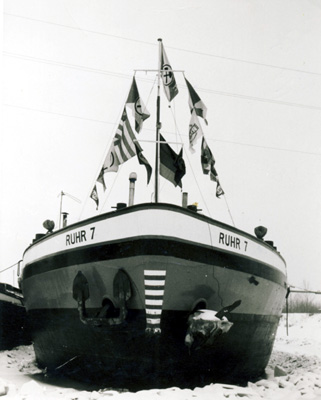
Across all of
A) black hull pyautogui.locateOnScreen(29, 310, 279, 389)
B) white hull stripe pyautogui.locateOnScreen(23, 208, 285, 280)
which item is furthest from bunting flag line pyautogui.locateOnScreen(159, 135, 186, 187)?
black hull pyautogui.locateOnScreen(29, 310, 279, 389)

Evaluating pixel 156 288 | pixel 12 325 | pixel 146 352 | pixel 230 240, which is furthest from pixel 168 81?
pixel 12 325

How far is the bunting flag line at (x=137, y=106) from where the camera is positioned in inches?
304

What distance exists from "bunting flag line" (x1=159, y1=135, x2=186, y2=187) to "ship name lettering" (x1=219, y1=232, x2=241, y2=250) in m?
1.21

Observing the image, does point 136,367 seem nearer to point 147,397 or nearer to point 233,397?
point 147,397

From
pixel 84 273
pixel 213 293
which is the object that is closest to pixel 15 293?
pixel 84 273

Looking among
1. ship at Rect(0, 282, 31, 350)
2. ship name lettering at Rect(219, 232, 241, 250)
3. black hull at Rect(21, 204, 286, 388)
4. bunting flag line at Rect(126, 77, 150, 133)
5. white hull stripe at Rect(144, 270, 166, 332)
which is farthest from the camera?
ship at Rect(0, 282, 31, 350)

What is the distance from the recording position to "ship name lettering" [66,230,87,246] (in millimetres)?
6979

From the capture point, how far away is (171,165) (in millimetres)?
7605

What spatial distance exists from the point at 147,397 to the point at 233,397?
3.47 feet

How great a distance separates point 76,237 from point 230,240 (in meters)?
2.37

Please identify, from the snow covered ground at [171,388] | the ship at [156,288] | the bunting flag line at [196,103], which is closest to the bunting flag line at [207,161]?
the ship at [156,288]

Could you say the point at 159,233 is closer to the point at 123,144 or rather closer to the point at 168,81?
the point at 123,144

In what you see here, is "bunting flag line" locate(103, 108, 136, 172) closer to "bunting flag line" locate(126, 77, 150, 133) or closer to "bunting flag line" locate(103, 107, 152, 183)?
"bunting flag line" locate(103, 107, 152, 183)

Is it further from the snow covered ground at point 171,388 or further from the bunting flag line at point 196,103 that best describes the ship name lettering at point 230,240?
the bunting flag line at point 196,103
